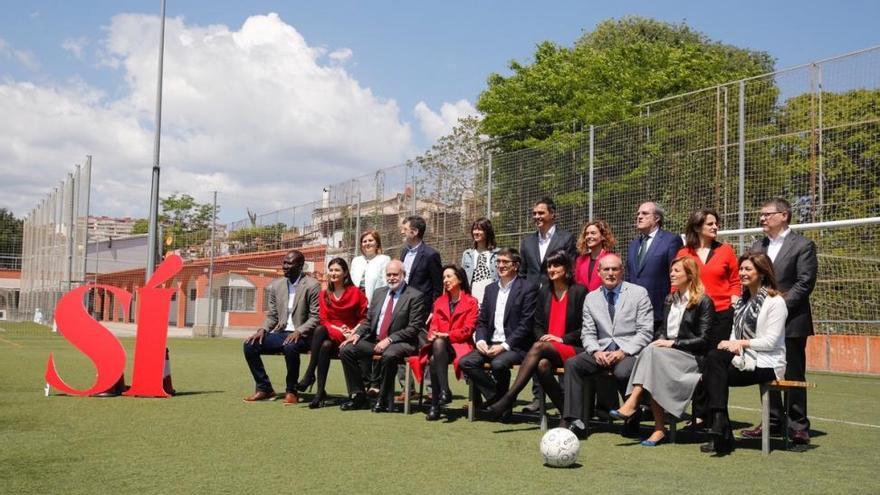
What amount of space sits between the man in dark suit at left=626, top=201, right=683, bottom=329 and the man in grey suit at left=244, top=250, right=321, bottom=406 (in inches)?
130

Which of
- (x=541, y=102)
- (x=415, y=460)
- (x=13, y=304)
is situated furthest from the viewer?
(x=13, y=304)

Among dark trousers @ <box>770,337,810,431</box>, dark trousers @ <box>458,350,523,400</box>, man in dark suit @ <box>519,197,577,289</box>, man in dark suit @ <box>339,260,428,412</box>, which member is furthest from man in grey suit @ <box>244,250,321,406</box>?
dark trousers @ <box>770,337,810,431</box>

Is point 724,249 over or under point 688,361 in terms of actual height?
over

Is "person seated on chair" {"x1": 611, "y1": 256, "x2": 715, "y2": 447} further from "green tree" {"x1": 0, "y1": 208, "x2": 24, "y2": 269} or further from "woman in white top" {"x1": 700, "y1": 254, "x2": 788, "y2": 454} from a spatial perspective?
"green tree" {"x1": 0, "y1": 208, "x2": 24, "y2": 269}

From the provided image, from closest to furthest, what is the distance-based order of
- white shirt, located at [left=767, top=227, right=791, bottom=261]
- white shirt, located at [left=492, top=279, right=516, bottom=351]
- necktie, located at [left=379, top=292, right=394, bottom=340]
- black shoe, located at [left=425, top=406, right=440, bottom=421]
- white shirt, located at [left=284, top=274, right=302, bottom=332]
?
1. white shirt, located at [left=767, top=227, right=791, bottom=261]
2. black shoe, located at [left=425, top=406, right=440, bottom=421]
3. white shirt, located at [left=492, top=279, right=516, bottom=351]
4. necktie, located at [left=379, top=292, right=394, bottom=340]
5. white shirt, located at [left=284, top=274, right=302, bottom=332]

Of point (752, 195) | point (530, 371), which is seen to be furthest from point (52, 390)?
point (752, 195)

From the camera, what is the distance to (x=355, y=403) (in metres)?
8.30

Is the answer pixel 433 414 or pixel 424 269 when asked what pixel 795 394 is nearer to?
pixel 433 414

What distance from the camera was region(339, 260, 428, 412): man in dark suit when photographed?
26.7 feet

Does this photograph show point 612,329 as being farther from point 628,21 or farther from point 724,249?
point 628,21

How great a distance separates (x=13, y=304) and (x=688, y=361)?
39019 millimetres

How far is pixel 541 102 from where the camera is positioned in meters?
29.8

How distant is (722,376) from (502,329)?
6.79ft

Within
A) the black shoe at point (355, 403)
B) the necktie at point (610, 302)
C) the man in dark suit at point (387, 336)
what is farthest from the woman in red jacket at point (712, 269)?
the black shoe at point (355, 403)
